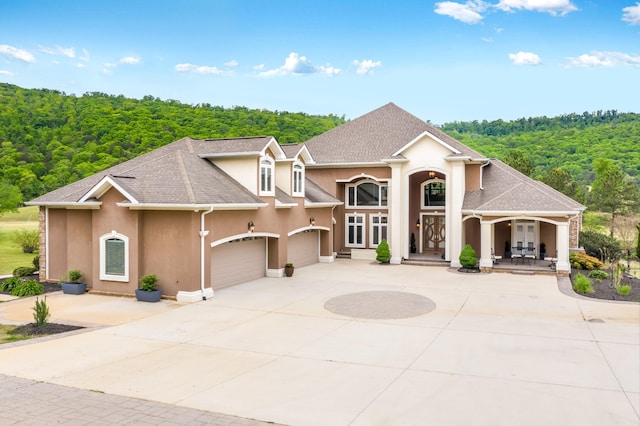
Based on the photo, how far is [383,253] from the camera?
25.9 metres

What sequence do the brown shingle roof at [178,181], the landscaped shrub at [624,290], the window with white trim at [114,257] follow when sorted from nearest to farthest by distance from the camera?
the brown shingle roof at [178,181] < the window with white trim at [114,257] < the landscaped shrub at [624,290]

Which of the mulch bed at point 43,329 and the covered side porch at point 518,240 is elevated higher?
the covered side porch at point 518,240

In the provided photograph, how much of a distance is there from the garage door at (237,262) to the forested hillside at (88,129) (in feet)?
66.0

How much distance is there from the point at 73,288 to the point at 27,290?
5.31 ft

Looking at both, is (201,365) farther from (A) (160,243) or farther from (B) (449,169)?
(B) (449,169)

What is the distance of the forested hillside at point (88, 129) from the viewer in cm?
3634

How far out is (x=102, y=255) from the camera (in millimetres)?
17016

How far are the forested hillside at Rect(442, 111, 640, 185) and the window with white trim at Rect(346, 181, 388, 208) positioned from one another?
28684mm

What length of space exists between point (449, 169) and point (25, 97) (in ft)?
139

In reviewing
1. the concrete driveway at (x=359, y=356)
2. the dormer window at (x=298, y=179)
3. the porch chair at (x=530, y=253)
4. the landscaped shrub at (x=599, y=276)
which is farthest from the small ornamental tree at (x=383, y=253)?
the landscaped shrub at (x=599, y=276)

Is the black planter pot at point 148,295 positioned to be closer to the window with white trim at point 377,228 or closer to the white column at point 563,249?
the window with white trim at point 377,228

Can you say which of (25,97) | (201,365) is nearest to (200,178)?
(201,365)

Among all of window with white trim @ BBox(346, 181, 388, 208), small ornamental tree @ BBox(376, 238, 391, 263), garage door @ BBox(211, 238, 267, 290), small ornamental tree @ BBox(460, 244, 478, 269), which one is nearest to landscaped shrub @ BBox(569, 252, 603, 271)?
small ornamental tree @ BBox(460, 244, 478, 269)

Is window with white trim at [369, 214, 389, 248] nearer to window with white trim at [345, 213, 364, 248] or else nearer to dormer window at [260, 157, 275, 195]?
window with white trim at [345, 213, 364, 248]
